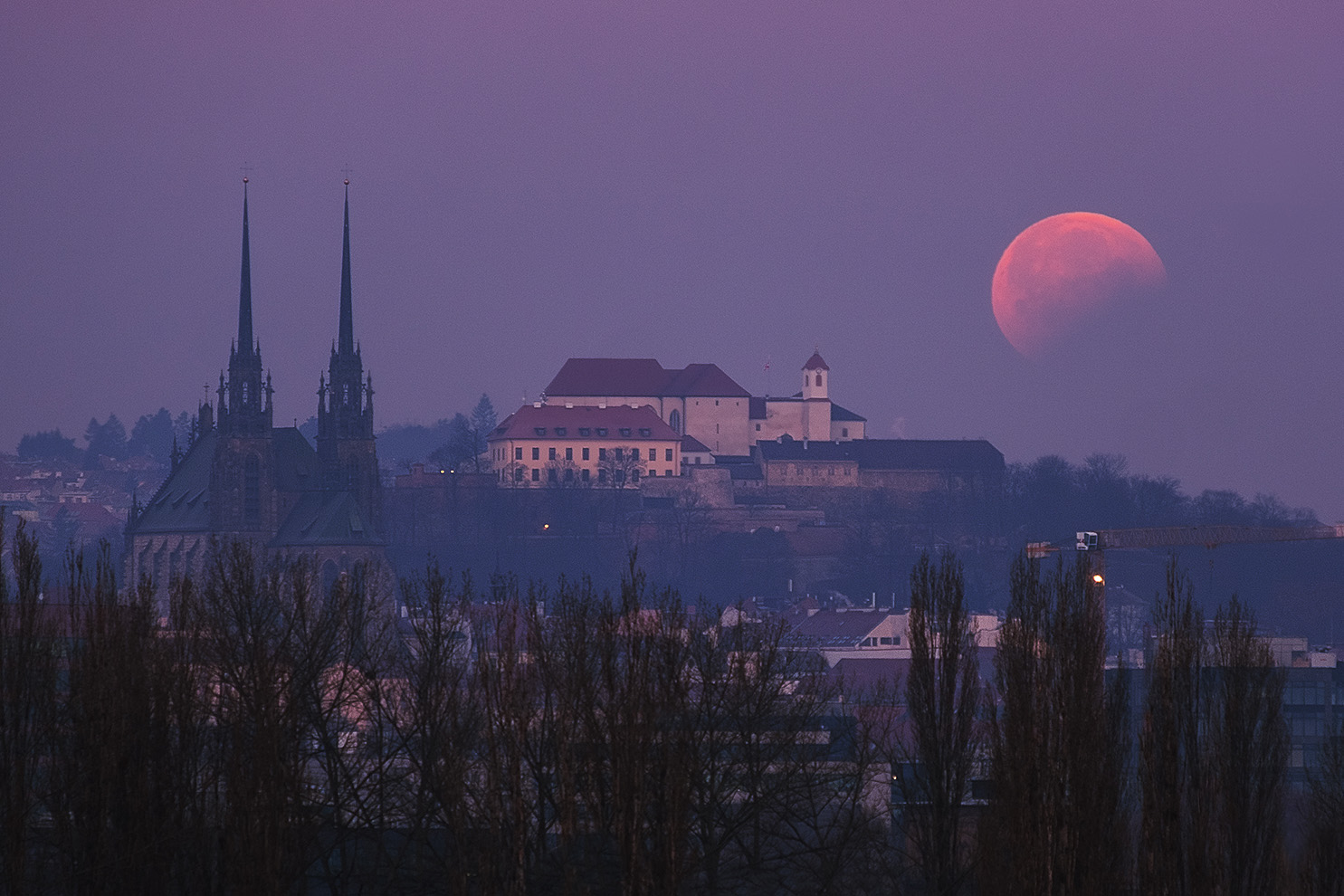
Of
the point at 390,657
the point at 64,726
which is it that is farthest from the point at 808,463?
the point at 64,726

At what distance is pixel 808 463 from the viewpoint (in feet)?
532

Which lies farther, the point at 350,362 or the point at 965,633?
the point at 350,362

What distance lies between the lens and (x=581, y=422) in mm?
162000

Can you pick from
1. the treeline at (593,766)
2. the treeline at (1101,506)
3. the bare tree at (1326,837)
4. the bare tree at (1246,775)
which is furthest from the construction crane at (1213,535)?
the bare tree at (1246,775)

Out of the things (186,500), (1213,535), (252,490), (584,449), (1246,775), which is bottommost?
(1246,775)

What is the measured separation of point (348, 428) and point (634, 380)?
63.9 meters

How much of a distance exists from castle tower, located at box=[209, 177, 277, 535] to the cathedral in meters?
0.04

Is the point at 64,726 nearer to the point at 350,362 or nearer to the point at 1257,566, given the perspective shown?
the point at 350,362

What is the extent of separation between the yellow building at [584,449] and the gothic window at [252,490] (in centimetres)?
4437

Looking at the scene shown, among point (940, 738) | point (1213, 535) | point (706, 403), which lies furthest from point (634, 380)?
point (940, 738)

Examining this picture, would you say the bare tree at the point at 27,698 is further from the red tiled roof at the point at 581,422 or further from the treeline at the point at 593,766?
the red tiled roof at the point at 581,422

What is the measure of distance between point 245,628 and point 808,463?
436ft

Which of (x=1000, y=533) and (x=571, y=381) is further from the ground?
(x=571, y=381)

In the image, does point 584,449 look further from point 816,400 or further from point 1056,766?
point 1056,766
